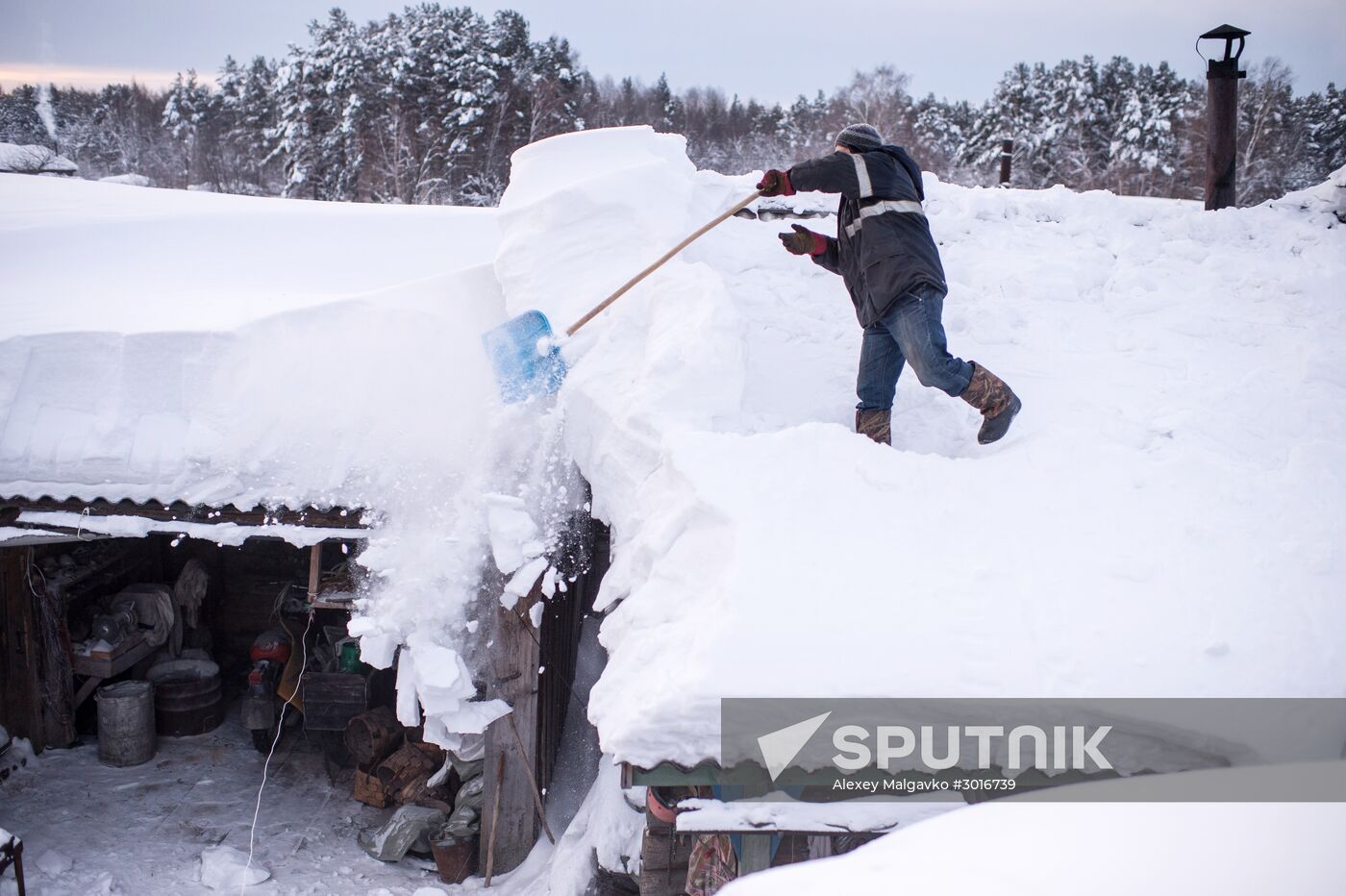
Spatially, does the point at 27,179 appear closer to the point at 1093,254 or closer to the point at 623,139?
the point at 623,139

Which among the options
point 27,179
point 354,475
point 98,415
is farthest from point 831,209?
point 27,179

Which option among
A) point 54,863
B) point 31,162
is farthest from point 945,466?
point 31,162

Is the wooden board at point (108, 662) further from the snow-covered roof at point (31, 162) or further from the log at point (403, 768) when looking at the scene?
the snow-covered roof at point (31, 162)

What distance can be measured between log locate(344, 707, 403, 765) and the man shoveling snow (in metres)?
4.92

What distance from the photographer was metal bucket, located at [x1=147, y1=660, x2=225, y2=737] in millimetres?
Result: 7684

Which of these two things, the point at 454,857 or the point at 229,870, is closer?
the point at 454,857

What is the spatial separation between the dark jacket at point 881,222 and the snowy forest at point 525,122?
21449 millimetres

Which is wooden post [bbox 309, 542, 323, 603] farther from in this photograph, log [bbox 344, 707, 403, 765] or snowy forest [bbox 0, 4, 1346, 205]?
snowy forest [bbox 0, 4, 1346, 205]

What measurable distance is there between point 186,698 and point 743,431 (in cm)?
647

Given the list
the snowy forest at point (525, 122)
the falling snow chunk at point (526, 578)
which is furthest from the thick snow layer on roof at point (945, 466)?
the snowy forest at point (525, 122)

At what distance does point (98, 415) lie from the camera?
16.5 ft

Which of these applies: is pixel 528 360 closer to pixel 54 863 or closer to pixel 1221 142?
pixel 54 863

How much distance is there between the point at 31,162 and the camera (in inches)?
586

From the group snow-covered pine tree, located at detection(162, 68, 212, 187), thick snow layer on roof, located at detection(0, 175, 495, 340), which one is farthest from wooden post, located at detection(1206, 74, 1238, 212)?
snow-covered pine tree, located at detection(162, 68, 212, 187)
